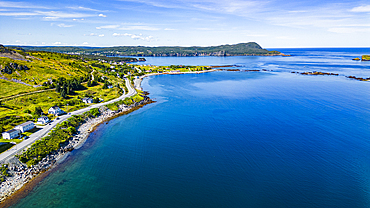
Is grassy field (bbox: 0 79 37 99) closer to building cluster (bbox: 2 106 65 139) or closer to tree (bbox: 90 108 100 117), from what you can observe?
building cluster (bbox: 2 106 65 139)

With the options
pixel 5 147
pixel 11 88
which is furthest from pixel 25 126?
pixel 11 88

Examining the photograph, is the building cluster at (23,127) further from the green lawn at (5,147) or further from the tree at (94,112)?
the tree at (94,112)

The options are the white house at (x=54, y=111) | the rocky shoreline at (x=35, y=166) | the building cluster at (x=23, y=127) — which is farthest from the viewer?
the white house at (x=54, y=111)

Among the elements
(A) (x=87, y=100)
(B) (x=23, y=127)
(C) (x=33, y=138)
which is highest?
(A) (x=87, y=100)

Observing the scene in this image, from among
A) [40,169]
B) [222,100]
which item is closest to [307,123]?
[222,100]

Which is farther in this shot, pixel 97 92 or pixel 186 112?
pixel 97 92

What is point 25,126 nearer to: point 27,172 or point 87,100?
point 27,172

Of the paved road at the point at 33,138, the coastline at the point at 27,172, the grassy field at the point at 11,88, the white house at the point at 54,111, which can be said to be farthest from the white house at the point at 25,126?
the grassy field at the point at 11,88

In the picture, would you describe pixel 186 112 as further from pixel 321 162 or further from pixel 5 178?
pixel 5 178
